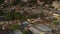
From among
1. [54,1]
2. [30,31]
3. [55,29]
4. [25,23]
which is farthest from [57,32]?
[54,1]

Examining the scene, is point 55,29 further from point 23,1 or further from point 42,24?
point 23,1

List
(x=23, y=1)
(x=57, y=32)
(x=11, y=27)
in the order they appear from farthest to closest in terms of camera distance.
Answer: (x=23, y=1)
(x=11, y=27)
(x=57, y=32)

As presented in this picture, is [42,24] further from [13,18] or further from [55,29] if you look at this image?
[13,18]

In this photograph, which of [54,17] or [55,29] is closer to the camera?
[55,29]

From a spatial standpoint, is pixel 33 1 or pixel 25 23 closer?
pixel 25 23

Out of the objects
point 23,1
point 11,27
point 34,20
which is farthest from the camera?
point 23,1

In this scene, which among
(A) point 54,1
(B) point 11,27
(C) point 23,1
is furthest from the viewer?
(C) point 23,1

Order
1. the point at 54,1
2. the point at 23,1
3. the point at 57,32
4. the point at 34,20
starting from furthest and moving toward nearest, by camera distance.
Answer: the point at 23,1 → the point at 54,1 → the point at 34,20 → the point at 57,32

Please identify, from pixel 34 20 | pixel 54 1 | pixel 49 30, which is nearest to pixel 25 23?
pixel 34 20
